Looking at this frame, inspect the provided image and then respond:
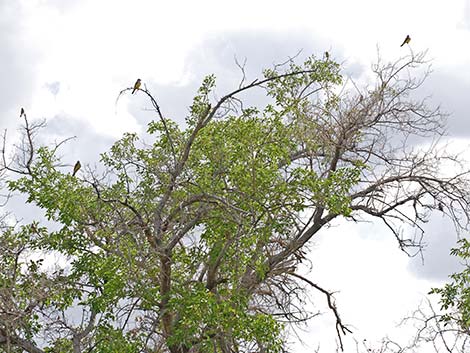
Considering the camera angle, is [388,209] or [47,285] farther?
[388,209]

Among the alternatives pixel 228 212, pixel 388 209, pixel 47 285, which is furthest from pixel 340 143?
pixel 47 285

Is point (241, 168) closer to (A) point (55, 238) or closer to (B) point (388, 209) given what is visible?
(A) point (55, 238)

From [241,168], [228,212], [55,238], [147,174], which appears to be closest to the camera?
[228,212]

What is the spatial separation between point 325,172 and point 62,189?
5.35 metres

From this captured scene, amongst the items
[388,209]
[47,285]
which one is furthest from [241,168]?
[388,209]

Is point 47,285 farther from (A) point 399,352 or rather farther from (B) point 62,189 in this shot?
(A) point 399,352

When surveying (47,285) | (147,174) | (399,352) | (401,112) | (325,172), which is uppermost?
(401,112)

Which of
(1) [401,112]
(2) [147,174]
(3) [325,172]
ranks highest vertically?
(1) [401,112]

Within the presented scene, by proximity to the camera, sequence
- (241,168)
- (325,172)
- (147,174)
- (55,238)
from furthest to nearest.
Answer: (325,172) → (147,174) → (55,238) → (241,168)

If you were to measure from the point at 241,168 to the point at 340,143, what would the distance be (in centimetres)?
399

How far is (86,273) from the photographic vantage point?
15.0m

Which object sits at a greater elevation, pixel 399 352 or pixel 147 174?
pixel 147 174

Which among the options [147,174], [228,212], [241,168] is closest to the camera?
[228,212]

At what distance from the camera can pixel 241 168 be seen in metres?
13.8
